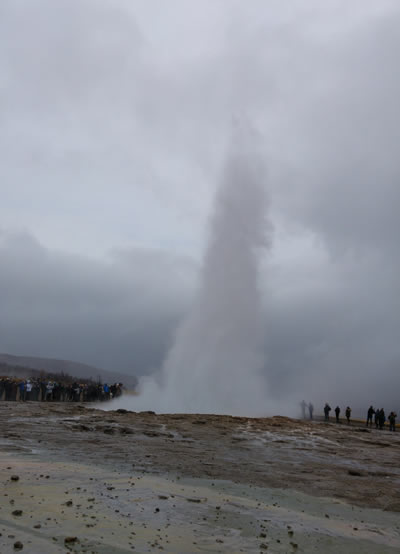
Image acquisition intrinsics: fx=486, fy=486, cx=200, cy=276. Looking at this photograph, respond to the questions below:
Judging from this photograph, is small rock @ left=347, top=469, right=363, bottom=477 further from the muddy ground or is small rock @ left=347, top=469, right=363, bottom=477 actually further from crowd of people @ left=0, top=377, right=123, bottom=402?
crowd of people @ left=0, top=377, right=123, bottom=402

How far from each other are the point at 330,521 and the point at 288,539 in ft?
4.12

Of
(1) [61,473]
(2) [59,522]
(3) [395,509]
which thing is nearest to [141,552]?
(2) [59,522]

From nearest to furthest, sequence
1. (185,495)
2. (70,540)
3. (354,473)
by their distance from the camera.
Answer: (70,540)
(185,495)
(354,473)

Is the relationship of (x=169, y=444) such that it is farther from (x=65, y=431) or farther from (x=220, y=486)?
(x=220, y=486)

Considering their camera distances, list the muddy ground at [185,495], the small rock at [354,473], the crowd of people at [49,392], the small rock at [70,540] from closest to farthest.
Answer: the small rock at [70,540], the muddy ground at [185,495], the small rock at [354,473], the crowd of people at [49,392]

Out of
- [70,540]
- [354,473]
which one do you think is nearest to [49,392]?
[354,473]

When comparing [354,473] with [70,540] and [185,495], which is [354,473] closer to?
[185,495]

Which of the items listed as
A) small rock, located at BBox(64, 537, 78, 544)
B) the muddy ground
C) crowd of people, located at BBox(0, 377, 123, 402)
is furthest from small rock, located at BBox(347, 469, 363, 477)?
crowd of people, located at BBox(0, 377, 123, 402)

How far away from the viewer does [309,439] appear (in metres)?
17.8

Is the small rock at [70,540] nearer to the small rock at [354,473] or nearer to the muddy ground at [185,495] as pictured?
the muddy ground at [185,495]

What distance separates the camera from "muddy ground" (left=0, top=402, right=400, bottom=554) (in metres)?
5.05

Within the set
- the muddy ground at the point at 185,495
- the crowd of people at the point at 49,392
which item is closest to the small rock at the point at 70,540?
the muddy ground at the point at 185,495

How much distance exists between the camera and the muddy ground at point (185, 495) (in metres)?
5.05

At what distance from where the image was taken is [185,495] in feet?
23.5
